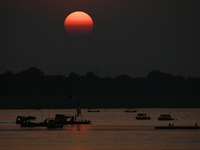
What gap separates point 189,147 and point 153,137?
20.9 metres

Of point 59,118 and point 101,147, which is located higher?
point 59,118

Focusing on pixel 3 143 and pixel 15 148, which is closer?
pixel 15 148

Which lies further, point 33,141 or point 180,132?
point 180,132

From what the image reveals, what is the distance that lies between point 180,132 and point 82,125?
Result: 4325 centimetres

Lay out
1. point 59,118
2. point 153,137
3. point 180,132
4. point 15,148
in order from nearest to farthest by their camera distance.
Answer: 1. point 15,148
2. point 153,137
3. point 180,132
4. point 59,118

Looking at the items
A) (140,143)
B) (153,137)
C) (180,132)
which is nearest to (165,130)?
(180,132)

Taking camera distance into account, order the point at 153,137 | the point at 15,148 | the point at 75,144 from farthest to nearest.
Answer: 1. the point at 153,137
2. the point at 75,144
3. the point at 15,148

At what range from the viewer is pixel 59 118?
166 m

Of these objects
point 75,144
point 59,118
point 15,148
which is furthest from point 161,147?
point 59,118

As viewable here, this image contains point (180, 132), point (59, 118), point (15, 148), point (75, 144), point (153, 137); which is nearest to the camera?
point (15, 148)

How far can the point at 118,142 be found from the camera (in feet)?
367

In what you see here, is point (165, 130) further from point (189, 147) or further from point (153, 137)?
point (189, 147)

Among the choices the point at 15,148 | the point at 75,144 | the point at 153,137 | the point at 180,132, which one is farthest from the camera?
the point at 180,132

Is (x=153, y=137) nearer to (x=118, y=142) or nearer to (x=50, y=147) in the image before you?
(x=118, y=142)
